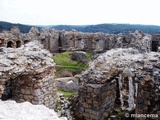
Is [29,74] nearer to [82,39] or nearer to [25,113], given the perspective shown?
[25,113]

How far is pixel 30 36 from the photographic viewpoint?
32.6 metres

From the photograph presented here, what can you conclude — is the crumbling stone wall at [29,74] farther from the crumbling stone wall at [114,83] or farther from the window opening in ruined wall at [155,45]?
the window opening in ruined wall at [155,45]

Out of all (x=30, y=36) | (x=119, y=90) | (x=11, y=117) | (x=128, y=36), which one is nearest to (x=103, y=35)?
(x=128, y=36)

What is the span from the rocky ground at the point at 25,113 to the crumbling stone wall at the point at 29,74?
9.45 ft

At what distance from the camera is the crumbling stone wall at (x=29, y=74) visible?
7340mm

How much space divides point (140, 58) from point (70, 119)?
12.2 ft

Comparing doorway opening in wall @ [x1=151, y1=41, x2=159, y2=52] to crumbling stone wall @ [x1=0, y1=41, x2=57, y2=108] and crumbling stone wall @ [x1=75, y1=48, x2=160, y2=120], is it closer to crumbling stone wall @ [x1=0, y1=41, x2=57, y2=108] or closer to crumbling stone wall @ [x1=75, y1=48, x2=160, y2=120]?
crumbling stone wall @ [x1=75, y1=48, x2=160, y2=120]

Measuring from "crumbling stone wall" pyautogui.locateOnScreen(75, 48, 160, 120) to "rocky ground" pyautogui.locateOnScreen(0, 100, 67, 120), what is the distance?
474 cm

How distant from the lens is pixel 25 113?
400cm

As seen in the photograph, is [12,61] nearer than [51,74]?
Yes

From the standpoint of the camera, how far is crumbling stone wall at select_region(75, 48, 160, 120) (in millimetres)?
7982

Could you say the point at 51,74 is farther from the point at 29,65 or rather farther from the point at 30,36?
the point at 30,36

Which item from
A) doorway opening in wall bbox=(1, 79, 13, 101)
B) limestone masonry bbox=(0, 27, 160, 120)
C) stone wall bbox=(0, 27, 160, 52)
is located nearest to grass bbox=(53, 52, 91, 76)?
stone wall bbox=(0, 27, 160, 52)

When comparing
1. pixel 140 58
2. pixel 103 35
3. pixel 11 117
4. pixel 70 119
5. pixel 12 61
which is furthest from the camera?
pixel 103 35
